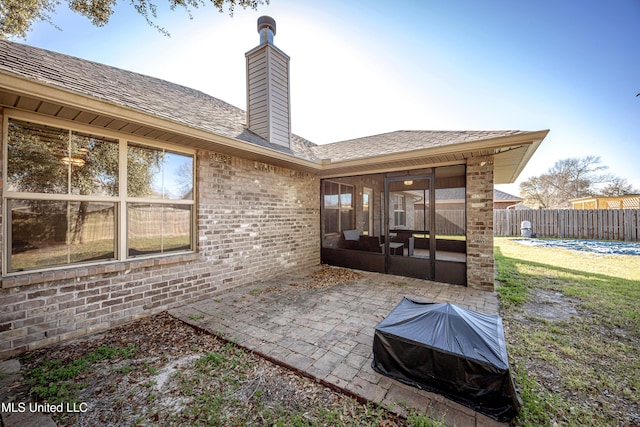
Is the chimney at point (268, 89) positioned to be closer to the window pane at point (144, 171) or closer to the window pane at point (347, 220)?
the window pane at point (144, 171)

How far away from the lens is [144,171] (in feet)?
12.4

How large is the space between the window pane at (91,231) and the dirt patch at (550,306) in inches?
250

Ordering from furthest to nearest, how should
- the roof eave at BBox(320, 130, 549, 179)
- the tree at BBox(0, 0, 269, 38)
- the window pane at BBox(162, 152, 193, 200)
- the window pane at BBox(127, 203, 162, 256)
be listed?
1. the window pane at BBox(162, 152, 193, 200)
2. the roof eave at BBox(320, 130, 549, 179)
3. the window pane at BBox(127, 203, 162, 256)
4. the tree at BBox(0, 0, 269, 38)

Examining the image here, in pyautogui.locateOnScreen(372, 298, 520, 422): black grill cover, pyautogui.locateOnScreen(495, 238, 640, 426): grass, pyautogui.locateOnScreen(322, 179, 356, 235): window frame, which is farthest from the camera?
pyautogui.locateOnScreen(322, 179, 356, 235): window frame

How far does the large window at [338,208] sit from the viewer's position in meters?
7.44

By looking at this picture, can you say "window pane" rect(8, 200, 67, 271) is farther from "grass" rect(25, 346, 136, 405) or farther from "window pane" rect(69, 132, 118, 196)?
"grass" rect(25, 346, 136, 405)

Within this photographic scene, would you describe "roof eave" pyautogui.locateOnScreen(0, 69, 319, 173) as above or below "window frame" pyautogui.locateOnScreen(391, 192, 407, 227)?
above

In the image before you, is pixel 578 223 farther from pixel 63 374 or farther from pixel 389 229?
pixel 63 374

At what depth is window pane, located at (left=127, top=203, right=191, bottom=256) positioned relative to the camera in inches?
144

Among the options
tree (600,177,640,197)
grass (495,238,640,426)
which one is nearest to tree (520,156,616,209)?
tree (600,177,640,197)

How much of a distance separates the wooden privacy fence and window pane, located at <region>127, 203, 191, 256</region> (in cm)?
1797

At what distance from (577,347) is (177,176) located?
19.8 ft

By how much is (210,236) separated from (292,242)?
2.32m

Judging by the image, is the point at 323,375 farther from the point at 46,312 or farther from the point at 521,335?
the point at 46,312
